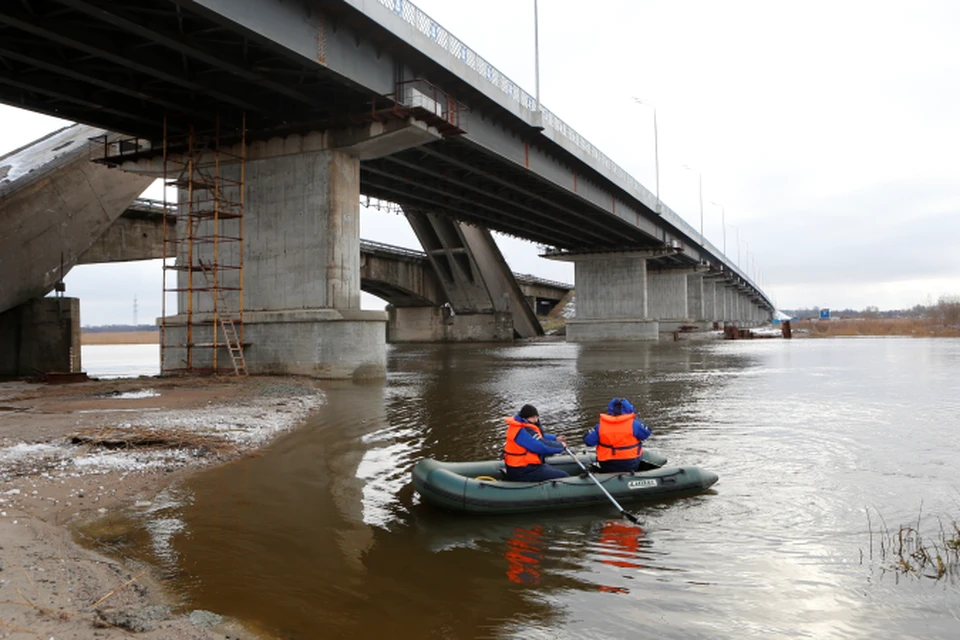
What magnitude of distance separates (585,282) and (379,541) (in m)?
61.3

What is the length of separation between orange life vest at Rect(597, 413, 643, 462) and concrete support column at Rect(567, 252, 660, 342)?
54699 millimetres

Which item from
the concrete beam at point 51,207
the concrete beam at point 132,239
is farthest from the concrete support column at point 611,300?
the concrete beam at point 51,207

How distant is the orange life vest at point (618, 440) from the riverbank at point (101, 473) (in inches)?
204

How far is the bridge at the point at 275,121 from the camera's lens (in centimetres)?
1694

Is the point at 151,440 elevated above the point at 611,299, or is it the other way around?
the point at 611,299

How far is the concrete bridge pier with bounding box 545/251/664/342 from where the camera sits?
207 feet

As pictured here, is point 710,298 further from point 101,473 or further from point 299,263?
point 101,473

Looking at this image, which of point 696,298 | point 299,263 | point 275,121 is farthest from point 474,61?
point 696,298

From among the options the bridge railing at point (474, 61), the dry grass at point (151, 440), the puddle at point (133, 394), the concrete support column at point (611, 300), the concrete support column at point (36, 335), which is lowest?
the dry grass at point (151, 440)

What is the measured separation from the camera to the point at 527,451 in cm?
819

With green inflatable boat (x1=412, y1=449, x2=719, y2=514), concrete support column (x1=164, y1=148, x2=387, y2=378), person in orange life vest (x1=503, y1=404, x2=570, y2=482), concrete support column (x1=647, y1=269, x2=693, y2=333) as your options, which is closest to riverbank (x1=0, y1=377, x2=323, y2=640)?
green inflatable boat (x1=412, y1=449, x2=719, y2=514)

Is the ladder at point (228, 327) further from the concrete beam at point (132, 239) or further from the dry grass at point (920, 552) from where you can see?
the dry grass at point (920, 552)

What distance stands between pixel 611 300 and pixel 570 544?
59299 millimetres

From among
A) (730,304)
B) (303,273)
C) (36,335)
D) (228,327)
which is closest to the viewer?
(303,273)
